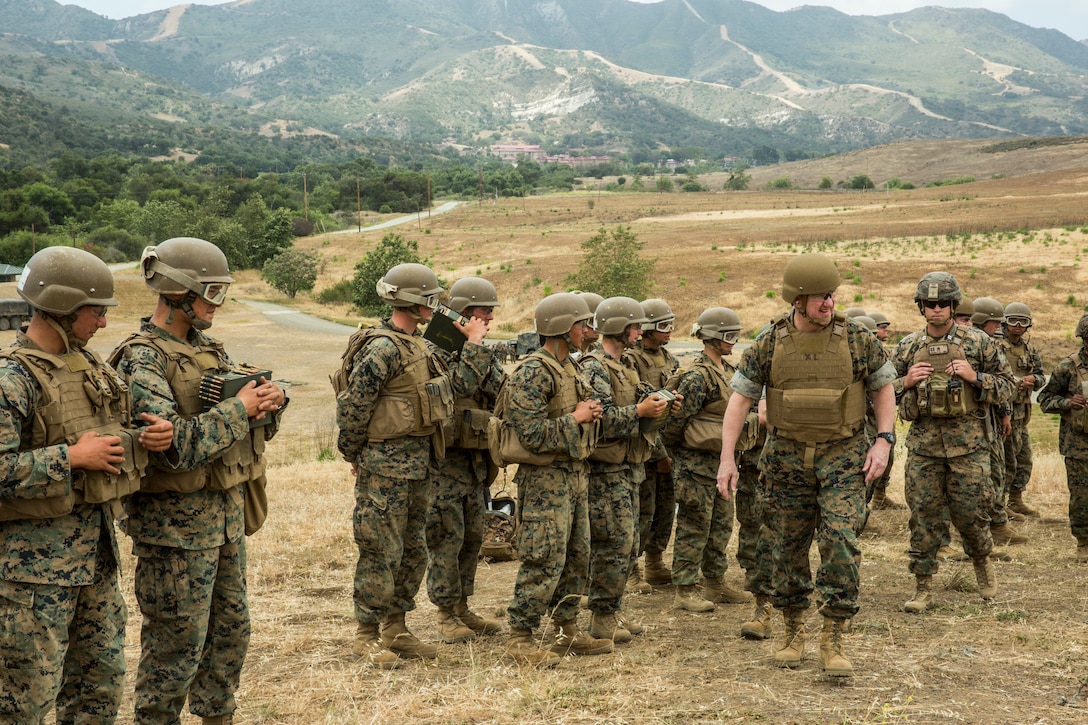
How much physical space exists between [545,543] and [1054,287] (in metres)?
37.5

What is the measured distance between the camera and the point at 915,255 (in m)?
48.3

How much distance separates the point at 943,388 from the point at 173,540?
19.4ft

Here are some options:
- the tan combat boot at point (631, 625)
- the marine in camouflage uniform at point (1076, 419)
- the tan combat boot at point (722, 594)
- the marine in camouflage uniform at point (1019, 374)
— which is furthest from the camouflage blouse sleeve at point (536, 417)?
the marine in camouflage uniform at point (1019, 374)

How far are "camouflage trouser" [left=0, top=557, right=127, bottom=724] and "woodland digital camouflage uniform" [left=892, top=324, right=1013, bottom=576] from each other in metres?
6.05

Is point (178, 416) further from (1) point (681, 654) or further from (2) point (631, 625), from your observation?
(2) point (631, 625)

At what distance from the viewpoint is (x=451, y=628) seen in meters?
7.16

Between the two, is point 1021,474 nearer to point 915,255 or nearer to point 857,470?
point 857,470

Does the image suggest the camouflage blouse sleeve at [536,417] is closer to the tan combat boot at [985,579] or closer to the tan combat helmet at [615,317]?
the tan combat helmet at [615,317]

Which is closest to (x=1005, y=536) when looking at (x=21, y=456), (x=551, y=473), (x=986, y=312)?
(x=986, y=312)

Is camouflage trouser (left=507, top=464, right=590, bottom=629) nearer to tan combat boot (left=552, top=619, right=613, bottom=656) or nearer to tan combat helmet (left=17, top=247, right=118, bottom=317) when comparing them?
tan combat boot (left=552, top=619, right=613, bottom=656)

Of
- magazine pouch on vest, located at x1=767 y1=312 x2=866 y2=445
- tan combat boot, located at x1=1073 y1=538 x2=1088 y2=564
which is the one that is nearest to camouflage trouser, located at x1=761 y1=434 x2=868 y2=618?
magazine pouch on vest, located at x1=767 y1=312 x2=866 y2=445

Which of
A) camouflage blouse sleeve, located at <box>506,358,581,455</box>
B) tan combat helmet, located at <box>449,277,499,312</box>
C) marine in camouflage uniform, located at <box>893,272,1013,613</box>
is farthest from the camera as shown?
marine in camouflage uniform, located at <box>893,272,1013,613</box>

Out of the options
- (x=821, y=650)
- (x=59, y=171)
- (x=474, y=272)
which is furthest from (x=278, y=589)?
(x=59, y=171)

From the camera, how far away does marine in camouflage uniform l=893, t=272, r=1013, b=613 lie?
25.5ft
